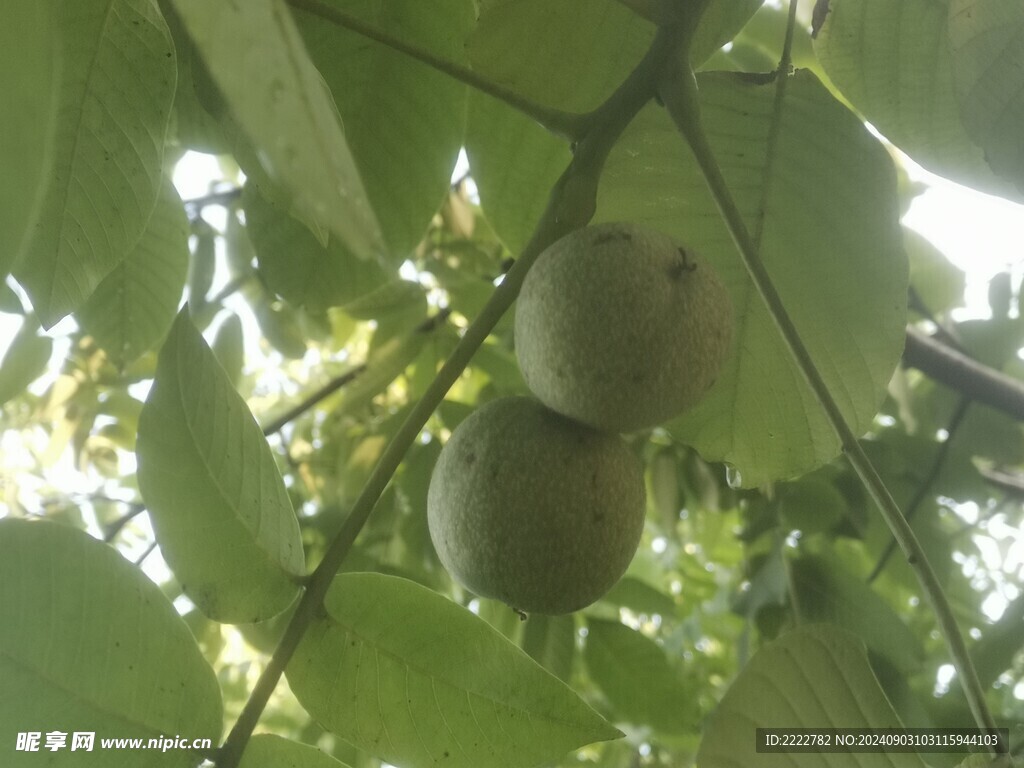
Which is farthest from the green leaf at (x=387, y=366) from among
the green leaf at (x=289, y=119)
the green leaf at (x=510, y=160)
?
the green leaf at (x=289, y=119)

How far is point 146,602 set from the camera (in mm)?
712

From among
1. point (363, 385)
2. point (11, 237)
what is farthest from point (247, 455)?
point (363, 385)

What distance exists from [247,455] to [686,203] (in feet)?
1.79

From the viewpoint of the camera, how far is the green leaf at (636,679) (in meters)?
1.34

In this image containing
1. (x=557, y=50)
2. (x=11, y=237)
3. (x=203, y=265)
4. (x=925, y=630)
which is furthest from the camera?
(x=925, y=630)

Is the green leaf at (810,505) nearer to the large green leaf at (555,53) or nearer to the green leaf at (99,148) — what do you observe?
the large green leaf at (555,53)

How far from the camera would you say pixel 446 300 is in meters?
1.57

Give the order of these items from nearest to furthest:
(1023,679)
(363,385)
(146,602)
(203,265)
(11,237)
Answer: (11,237), (146,602), (1023,679), (363,385), (203,265)

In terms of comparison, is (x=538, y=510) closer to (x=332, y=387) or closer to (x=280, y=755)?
(x=280, y=755)

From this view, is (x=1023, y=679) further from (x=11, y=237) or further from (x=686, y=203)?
(x=11, y=237)

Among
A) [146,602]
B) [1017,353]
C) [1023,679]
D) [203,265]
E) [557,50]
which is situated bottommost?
[146,602]

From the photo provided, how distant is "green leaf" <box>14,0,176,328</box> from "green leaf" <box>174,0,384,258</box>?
0.46 metres

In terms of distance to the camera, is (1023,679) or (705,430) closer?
(705,430)

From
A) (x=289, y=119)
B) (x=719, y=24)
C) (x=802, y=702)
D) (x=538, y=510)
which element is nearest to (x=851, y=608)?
(x=802, y=702)
